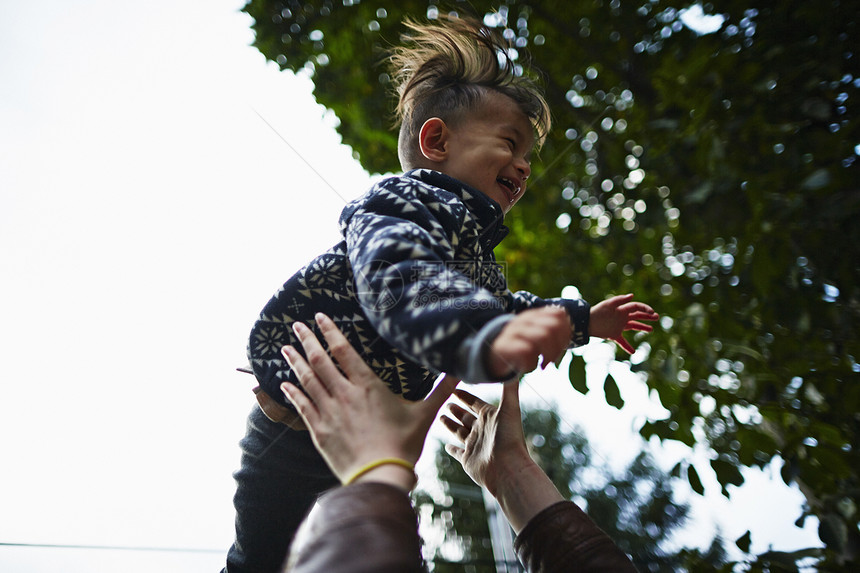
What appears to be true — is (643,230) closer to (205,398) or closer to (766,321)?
(766,321)

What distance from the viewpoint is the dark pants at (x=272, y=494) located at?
0.56 m

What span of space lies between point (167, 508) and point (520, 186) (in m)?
0.62

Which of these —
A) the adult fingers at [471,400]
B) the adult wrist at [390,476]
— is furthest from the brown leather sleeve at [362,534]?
the adult fingers at [471,400]

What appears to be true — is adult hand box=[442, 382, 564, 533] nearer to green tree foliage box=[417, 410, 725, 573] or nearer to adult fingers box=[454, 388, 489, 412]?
adult fingers box=[454, 388, 489, 412]

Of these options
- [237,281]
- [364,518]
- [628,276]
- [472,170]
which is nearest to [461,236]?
[472,170]

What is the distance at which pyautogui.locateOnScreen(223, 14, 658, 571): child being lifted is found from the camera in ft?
1.11

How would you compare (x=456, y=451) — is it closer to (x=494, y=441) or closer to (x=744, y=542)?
(x=494, y=441)

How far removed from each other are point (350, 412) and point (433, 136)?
0.43 m

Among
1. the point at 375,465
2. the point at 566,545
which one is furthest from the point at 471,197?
the point at 566,545

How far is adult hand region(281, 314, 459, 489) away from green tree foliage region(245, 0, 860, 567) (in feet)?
2.14

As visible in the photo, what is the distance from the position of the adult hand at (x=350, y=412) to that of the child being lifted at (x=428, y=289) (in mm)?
46

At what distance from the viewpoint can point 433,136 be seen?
706 mm

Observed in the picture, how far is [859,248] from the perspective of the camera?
97 cm

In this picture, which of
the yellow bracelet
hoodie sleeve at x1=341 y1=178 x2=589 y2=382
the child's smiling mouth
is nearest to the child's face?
the child's smiling mouth
